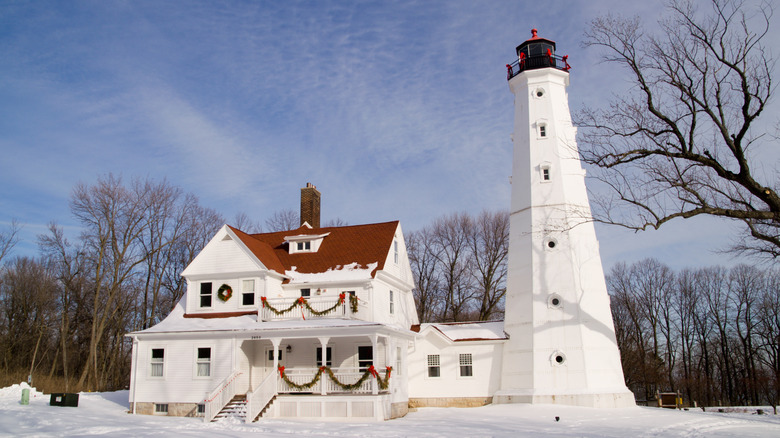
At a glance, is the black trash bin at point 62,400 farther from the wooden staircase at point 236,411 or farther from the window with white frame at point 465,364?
the window with white frame at point 465,364

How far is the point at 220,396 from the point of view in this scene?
20.1 meters

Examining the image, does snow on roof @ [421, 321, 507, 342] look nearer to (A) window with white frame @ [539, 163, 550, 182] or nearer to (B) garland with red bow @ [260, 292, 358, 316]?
(B) garland with red bow @ [260, 292, 358, 316]

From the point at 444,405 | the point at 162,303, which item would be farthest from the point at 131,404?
the point at 162,303

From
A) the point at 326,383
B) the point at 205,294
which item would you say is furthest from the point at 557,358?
the point at 205,294

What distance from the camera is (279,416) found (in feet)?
65.4

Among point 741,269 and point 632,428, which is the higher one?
point 741,269

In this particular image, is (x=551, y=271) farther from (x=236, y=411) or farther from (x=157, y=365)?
(x=157, y=365)

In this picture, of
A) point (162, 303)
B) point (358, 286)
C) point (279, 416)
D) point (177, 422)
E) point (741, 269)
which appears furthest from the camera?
point (741, 269)

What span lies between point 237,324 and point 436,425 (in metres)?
8.83

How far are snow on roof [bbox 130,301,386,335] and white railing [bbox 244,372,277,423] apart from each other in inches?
73.6

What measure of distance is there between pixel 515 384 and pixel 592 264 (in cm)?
594

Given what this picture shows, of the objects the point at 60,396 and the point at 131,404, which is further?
the point at 131,404

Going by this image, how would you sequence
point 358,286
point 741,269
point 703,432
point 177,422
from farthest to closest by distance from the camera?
point 741,269 → point 358,286 → point 177,422 → point 703,432

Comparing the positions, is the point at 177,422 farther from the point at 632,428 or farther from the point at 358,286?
the point at 632,428
